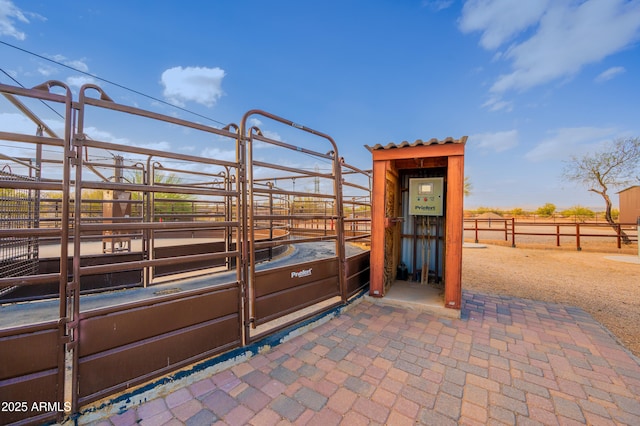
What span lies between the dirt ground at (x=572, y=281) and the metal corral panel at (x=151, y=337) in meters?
4.13

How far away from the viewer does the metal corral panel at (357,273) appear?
144 inches

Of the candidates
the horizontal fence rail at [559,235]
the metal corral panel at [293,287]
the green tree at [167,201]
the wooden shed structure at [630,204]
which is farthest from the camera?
the wooden shed structure at [630,204]

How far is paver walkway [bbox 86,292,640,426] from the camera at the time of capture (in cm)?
158

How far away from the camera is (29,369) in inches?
56.0

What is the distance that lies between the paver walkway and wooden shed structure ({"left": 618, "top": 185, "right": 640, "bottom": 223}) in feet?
83.1

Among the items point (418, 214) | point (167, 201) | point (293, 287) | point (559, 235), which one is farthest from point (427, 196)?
point (559, 235)

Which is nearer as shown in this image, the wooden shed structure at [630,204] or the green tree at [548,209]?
the wooden shed structure at [630,204]

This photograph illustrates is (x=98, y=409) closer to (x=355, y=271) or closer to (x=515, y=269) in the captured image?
(x=355, y=271)

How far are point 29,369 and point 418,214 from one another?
4.26m

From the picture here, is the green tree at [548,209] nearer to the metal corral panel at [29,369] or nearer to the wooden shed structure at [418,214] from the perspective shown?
the wooden shed structure at [418,214]

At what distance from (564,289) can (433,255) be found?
258 cm

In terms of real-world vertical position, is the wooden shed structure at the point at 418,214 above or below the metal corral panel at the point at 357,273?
above

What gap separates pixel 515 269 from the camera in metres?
6.12

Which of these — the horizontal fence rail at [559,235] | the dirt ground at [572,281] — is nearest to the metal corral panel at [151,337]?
the dirt ground at [572,281]
